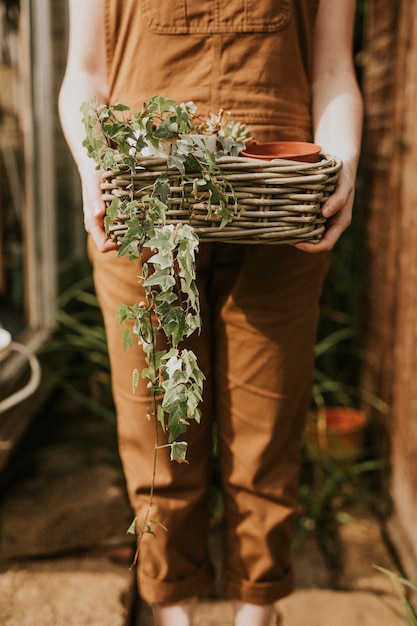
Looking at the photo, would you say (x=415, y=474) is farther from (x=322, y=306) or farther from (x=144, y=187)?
(x=144, y=187)

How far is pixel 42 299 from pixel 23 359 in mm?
463

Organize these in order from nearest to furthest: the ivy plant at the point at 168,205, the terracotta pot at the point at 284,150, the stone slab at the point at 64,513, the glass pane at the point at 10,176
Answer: the ivy plant at the point at 168,205
the terracotta pot at the point at 284,150
the stone slab at the point at 64,513
the glass pane at the point at 10,176

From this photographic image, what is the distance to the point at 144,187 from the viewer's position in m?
1.06

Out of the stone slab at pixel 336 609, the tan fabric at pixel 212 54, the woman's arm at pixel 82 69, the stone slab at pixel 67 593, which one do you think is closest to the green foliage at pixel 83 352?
the stone slab at pixel 67 593

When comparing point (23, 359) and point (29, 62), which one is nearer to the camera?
point (23, 359)

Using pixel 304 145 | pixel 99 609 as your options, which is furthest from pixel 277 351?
pixel 99 609

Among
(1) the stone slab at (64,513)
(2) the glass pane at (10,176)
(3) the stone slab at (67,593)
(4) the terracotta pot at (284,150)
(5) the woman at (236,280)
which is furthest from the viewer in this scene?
(2) the glass pane at (10,176)

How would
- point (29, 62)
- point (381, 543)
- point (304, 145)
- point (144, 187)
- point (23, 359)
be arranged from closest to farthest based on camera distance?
point (144, 187) < point (304, 145) < point (381, 543) < point (23, 359) < point (29, 62)

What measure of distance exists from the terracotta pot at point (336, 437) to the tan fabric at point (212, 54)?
58.1 inches

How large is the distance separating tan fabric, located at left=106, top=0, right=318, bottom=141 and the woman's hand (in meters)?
0.17

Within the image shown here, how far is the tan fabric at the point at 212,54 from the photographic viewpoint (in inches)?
48.5

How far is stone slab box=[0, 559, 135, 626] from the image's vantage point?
1749mm

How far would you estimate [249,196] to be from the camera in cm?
→ 107

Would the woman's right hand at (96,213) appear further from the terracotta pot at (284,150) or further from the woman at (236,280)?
the terracotta pot at (284,150)
